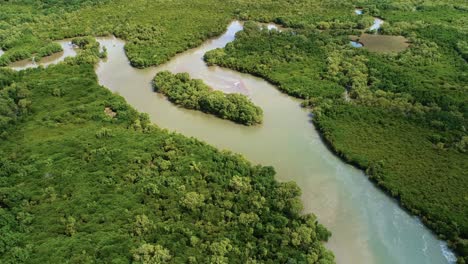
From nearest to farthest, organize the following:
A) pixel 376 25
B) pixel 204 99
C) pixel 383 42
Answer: pixel 204 99 < pixel 383 42 < pixel 376 25

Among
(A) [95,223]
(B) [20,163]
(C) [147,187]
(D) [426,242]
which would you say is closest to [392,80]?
(D) [426,242]

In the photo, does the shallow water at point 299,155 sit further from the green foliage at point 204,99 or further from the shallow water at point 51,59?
the shallow water at point 51,59

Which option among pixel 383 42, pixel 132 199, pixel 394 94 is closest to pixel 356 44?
pixel 383 42

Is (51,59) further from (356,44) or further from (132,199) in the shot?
(356,44)

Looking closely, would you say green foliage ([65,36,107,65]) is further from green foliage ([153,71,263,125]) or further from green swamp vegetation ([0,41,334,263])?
green swamp vegetation ([0,41,334,263])

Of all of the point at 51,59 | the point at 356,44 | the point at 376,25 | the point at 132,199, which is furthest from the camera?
the point at 376,25

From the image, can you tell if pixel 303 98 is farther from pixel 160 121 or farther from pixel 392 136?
pixel 160 121
